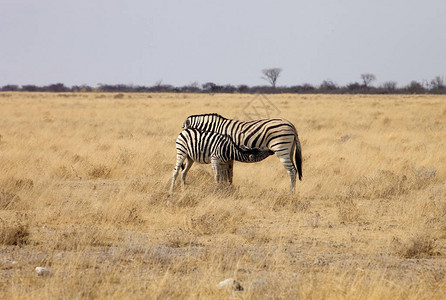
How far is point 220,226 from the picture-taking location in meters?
7.46

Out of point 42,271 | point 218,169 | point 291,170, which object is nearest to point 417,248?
point 42,271

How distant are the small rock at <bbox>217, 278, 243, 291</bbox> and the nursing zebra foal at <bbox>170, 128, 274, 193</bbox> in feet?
16.8

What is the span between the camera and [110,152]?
47.9 ft

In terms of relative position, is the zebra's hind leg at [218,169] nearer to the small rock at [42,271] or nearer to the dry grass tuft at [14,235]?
the dry grass tuft at [14,235]

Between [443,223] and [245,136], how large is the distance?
4141 millimetres

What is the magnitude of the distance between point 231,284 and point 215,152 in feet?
17.5

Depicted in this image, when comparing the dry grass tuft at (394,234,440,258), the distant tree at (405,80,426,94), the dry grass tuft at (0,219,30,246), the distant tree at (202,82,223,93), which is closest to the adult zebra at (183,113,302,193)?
the dry grass tuft at (394,234,440,258)

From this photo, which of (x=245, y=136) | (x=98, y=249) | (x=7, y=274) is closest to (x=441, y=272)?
(x=98, y=249)

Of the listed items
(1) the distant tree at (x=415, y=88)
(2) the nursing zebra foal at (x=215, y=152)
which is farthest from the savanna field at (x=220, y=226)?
(1) the distant tree at (x=415, y=88)

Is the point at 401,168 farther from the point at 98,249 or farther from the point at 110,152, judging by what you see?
the point at 98,249

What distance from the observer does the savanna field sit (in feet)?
16.4

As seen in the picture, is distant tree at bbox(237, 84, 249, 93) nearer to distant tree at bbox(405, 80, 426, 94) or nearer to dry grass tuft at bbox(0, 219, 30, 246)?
distant tree at bbox(405, 80, 426, 94)

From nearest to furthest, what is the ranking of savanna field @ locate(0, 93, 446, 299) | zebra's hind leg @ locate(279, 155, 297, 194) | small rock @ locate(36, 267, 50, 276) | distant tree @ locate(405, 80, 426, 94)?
savanna field @ locate(0, 93, 446, 299) < small rock @ locate(36, 267, 50, 276) < zebra's hind leg @ locate(279, 155, 297, 194) < distant tree @ locate(405, 80, 426, 94)

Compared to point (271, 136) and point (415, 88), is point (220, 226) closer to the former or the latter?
point (271, 136)
